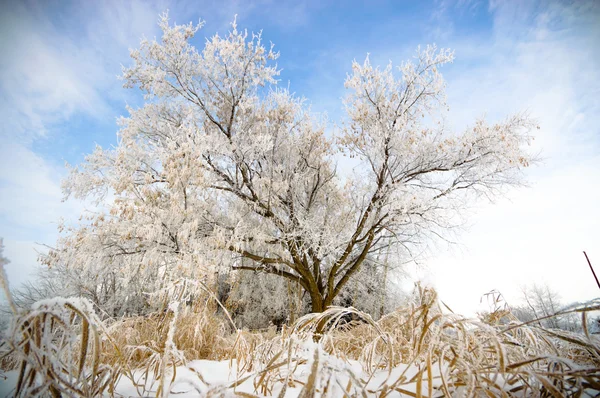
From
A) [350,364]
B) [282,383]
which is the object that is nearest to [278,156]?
[282,383]

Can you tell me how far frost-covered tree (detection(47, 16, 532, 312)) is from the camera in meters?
7.14

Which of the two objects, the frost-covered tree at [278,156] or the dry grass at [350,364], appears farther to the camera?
the frost-covered tree at [278,156]

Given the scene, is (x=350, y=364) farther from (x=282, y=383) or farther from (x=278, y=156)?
(x=278, y=156)

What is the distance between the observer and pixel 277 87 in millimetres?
8930

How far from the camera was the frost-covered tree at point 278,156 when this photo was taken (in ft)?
23.4

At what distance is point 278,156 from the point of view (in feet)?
29.1

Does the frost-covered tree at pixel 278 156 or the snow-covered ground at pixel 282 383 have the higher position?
the frost-covered tree at pixel 278 156

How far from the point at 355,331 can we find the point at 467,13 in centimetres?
1360

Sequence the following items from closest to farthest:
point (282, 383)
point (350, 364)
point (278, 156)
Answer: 1. point (350, 364)
2. point (282, 383)
3. point (278, 156)

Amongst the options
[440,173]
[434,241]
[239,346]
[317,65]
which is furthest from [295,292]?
[317,65]

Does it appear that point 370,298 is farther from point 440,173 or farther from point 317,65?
point 317,65

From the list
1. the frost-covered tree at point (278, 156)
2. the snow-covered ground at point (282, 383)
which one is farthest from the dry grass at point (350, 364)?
the frost-covered tree at point (278, 156)

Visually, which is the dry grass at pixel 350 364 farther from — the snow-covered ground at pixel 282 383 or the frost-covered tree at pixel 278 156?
the frost-covered tree at pixel 278 156

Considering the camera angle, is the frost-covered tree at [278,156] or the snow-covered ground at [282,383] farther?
the frost-covered tree at [278,156]
